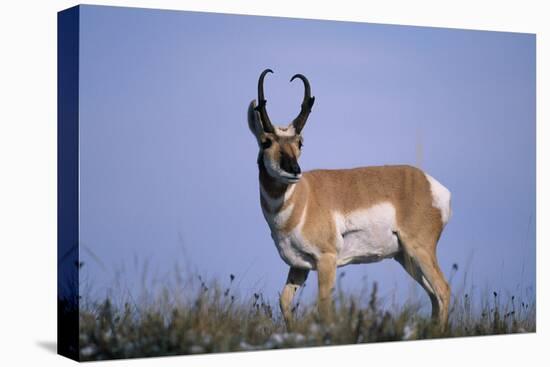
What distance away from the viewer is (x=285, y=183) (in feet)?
38.5

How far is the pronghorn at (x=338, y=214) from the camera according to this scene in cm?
1171

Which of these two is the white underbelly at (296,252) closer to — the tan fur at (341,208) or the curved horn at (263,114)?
the tan fur at (341,208)

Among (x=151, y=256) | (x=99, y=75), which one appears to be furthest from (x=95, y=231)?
(x=99, y=75)

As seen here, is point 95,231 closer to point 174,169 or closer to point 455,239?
point 174,169

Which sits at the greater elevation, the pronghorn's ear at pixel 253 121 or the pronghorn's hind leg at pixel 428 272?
the pronghorn's ear at pixel 253 121

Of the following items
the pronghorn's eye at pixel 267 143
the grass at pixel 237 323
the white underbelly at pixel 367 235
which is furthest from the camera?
the white underbelly at pixel 367 235

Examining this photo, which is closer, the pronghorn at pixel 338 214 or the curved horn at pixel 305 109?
the pronghorn at pixel 338 214

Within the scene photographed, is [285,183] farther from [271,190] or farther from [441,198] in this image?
[441,198]

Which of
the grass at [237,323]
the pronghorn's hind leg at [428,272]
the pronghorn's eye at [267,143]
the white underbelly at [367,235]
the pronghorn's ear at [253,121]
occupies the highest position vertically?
the pronghorn's ear at [253,121]

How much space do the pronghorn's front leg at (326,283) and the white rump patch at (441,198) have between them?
1245 mm

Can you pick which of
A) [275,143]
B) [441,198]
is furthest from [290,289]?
[441,198]

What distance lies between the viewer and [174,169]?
11398mm

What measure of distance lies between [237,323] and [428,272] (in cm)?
190

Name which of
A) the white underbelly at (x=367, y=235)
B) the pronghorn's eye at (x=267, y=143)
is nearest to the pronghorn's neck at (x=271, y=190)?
the pronghorn's eye at (x=267, y=143)
